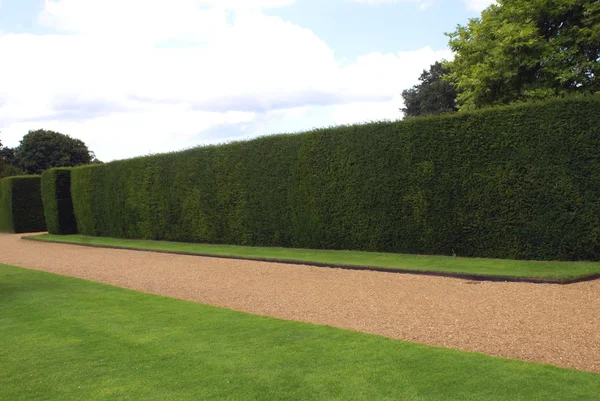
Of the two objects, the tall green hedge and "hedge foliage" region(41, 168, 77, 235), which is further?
"hedge foliage" region(41, 168, 77, 235)

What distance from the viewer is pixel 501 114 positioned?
12453mm

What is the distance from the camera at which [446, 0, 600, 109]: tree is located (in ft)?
60.3

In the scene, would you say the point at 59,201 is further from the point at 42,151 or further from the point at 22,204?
the point at 42,151

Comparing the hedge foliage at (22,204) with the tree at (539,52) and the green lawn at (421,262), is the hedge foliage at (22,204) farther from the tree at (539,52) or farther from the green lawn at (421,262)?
the tree at (539,52)

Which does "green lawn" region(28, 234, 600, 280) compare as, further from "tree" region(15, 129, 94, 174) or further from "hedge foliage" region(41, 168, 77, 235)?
"tree" region(15, 129, 94, 174)

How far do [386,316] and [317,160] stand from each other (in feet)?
30.2

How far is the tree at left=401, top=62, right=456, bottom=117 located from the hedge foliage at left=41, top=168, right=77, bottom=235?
24.2 meters

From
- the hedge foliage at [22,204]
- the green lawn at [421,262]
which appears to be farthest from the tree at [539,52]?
the hedge foliage at [22,204]

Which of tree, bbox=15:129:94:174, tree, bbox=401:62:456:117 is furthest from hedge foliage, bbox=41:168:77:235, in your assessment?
tree, bbox=15:129:94:174

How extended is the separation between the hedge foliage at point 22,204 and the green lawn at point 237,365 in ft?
93.6

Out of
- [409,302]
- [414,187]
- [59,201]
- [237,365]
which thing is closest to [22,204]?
[59,201]

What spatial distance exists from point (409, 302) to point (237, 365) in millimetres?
3873

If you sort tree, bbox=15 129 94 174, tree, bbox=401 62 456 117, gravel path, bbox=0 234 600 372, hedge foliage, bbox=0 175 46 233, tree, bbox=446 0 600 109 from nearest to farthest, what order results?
gravel path, bbox=0 234 600 372
tree, bbox=446 0 600 109
hedge foliage, bbox=0 175 46 233
tree, bbox=401 62 456 117
tree, bbox=15 129 94 174

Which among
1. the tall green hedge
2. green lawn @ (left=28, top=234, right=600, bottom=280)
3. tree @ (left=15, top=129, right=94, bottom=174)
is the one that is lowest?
green lawn @ (left=28, top=234, right=600, bottom=280)
